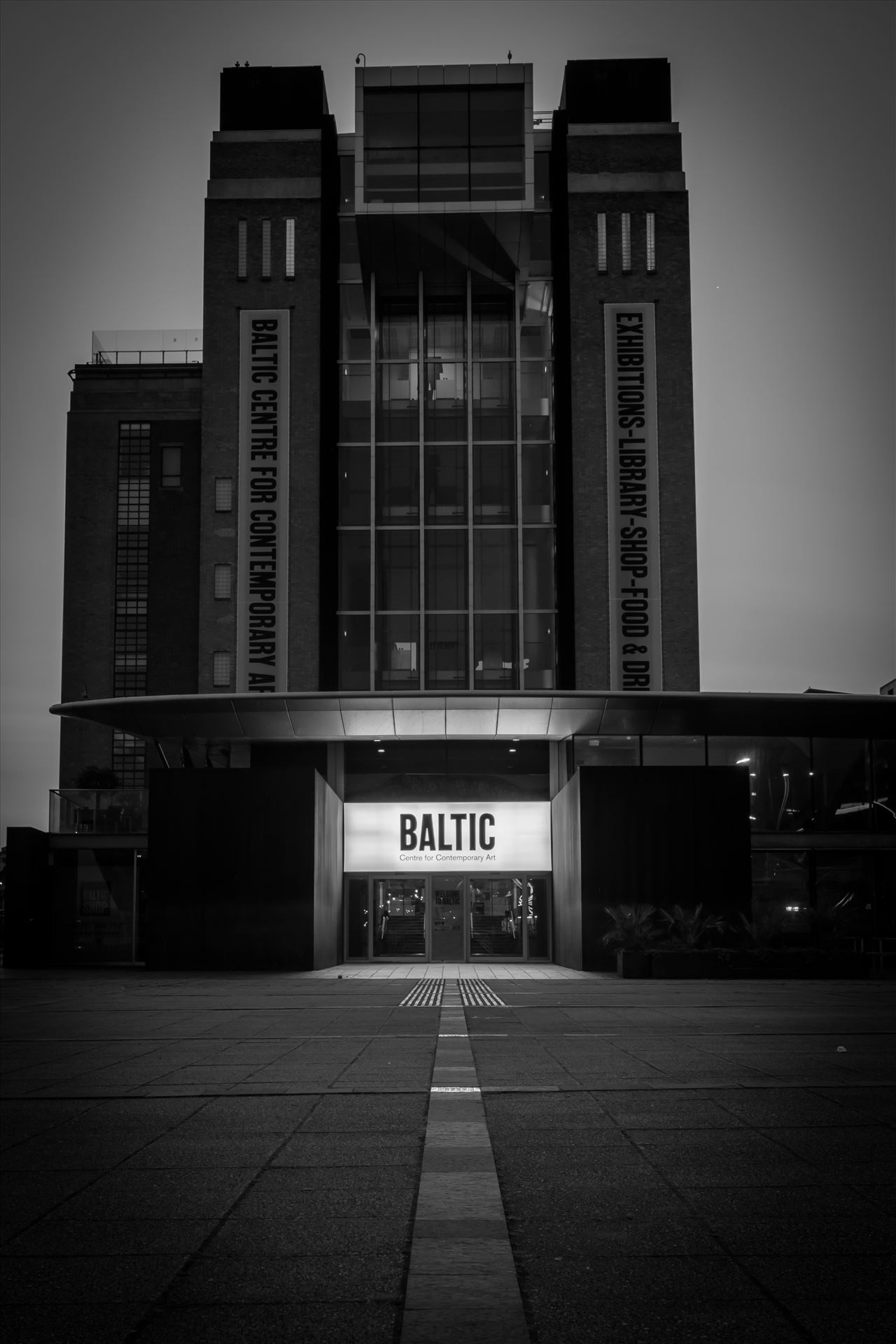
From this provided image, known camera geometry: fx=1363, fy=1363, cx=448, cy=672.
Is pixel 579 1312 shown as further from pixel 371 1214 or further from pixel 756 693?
pixel 756 693

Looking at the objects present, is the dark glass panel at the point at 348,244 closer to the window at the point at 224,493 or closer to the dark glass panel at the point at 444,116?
the dark glass panel at the point at 444,116

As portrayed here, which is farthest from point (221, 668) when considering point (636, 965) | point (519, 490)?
point (636, 965)

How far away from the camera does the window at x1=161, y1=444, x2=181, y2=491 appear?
68000 millimetres

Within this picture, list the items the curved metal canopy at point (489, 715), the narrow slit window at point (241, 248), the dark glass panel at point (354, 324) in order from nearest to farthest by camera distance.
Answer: the curved metal canopy at point (489, 715)
the narrow slit window at point (241, 248)
the dark glass panel at point (354, 324)

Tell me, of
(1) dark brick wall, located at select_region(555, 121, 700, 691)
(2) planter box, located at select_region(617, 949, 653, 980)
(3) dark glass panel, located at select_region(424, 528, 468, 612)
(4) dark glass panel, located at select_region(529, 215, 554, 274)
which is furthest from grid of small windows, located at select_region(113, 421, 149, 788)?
(2) planter box, located at select_region(617, 949, 653, 980)

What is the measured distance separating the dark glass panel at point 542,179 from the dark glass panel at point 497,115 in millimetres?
1885

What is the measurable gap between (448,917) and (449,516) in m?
15.7

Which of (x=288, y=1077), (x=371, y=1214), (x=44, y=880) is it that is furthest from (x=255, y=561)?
(x=371, y=1214)

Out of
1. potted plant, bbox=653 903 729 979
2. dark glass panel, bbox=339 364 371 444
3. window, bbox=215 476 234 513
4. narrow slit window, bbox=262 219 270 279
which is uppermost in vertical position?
narrow slit window, bbox=262 219 270 279

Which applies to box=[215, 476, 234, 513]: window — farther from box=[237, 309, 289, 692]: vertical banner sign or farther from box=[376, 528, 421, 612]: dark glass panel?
box=[376, 528, 421, 612]: dark glass panel

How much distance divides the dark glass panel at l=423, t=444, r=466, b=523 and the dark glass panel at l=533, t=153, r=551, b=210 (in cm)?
1134

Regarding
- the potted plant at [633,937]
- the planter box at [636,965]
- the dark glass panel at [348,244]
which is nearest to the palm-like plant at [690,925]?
the potted plant at [633,937]

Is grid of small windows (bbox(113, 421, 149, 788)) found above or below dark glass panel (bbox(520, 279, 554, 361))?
below

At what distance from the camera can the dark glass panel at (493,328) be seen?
5194 cm
